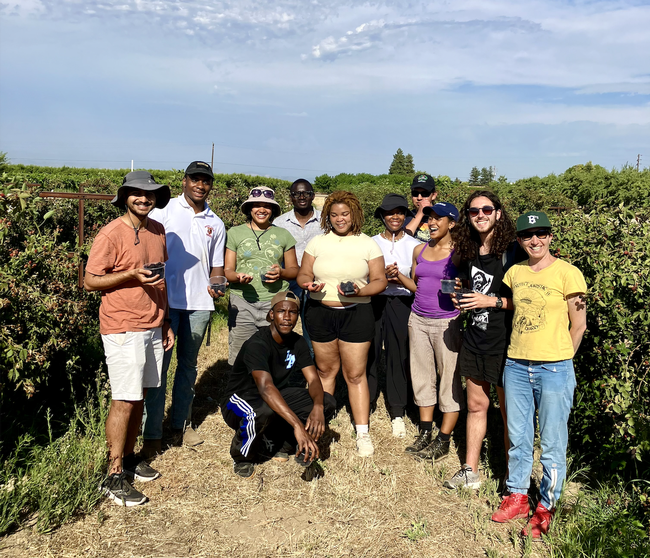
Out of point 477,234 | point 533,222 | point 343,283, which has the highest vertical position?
point 533,222

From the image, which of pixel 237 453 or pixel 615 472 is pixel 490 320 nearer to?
pixel 615 472

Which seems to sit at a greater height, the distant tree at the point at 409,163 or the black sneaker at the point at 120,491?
the distant tree at the point at 409,163

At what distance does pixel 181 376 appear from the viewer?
429 cm

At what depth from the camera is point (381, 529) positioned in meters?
3.29

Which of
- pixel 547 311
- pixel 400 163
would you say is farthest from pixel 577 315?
pixel 400 163

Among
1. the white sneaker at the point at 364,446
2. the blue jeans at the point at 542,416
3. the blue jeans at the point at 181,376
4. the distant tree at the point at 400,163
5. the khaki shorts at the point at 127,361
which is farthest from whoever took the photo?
the distant tree at the point at 400,163

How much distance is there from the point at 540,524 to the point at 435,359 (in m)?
1.41

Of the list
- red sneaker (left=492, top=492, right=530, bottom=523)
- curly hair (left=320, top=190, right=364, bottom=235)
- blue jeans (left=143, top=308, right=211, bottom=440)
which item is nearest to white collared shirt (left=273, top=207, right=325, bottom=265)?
curly hair (left=320, top=190, right=364, bottom=235)

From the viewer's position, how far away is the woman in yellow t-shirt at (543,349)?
300 cm

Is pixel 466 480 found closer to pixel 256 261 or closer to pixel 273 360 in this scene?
pixel 273 360

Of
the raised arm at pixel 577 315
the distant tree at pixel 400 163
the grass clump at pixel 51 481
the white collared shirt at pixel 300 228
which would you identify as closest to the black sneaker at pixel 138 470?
the grass clump at pixel 51 481

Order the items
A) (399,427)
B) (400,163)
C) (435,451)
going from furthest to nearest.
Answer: (400,163)
(399,427)
(435,451)

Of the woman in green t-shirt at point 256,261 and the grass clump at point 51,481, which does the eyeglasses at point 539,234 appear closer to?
the woman in green t-shirt at point 256,261

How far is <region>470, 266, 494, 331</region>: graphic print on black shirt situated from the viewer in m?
3.42
